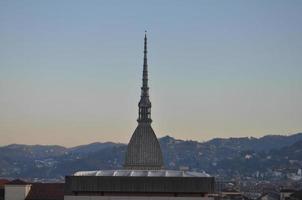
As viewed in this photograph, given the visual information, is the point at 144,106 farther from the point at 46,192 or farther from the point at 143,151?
the point at 46,192

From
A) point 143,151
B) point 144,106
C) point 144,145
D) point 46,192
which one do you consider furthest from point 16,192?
point 144,145

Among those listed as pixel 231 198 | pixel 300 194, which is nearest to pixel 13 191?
pixel 300 194

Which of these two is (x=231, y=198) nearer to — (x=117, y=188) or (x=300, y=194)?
(x=300, y=194)

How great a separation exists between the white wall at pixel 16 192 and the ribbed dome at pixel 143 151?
24212 mm

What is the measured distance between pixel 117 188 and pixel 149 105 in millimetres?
30487

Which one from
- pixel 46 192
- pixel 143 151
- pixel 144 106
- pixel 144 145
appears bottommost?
pixel 46 192

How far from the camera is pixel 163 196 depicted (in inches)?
2921

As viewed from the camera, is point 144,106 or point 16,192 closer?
point 144,106

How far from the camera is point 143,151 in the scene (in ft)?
331

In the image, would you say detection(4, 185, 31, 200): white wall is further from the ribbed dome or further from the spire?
the spire

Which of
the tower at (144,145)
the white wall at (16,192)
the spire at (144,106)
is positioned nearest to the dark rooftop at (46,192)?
the white wall at (16,192)

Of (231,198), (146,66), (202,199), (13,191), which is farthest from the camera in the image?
(231,198)

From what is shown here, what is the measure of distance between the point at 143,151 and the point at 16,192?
2600 cm

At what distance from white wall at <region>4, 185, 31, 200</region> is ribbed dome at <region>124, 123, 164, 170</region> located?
953 inches
